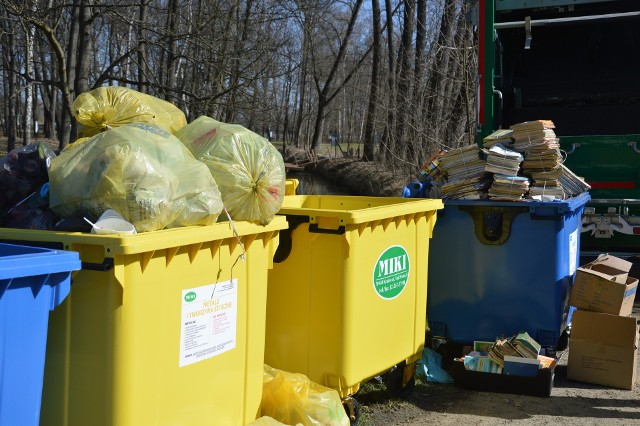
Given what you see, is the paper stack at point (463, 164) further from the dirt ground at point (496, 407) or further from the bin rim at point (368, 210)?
the dirt ground at point (496, 407)

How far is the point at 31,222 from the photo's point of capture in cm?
299

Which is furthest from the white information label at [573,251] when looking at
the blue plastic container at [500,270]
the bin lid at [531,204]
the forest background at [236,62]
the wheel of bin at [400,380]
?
the forest background at [236,62]

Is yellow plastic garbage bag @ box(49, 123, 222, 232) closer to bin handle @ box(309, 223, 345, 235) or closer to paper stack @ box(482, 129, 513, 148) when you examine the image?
bin handle @ box(309, 223, 345, 235)

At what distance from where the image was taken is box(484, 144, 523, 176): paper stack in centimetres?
518

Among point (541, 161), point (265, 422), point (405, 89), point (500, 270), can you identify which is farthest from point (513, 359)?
point (405, 89)

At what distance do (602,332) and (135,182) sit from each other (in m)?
3.40

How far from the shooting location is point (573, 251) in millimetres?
5543

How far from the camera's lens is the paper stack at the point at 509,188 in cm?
511

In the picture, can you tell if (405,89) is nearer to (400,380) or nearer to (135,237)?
(400,380)

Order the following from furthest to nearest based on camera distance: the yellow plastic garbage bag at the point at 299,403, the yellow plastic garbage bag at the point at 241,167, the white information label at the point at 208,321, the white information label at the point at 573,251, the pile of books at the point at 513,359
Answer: the white information label at the point at 573,251, the pile of books at the point at 513,359, the yellow plastic garbage bag at the point at 299,403, the yellow plastic garbage bag at the point at 241,167, the white information label at the point at 208,321

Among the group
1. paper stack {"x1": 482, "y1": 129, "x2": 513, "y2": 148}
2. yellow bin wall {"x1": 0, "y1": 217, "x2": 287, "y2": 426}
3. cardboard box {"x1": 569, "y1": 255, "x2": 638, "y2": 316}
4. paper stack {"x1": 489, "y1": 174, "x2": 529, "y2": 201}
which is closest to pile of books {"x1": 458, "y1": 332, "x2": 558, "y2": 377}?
cardboard box {"x1": 569, "y1": 255, "x2": 638, "y2": 316}

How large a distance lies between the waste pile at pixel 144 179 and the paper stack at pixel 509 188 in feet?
6.66

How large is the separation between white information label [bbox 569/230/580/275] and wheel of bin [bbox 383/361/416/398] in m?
1.49

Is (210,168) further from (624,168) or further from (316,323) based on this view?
(624,168)
